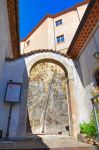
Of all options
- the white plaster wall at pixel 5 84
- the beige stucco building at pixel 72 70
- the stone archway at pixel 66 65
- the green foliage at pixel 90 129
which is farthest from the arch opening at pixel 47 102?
the green foliage at pixel 90 129

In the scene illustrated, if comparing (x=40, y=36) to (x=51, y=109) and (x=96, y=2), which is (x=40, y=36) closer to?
(x=51, y=109)

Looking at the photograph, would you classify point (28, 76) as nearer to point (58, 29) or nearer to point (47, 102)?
point (47, 102)

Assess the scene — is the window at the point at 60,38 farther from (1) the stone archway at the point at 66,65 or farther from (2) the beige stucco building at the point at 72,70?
(1) the stone archway at the point at 66,65

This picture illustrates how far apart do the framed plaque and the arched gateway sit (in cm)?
22

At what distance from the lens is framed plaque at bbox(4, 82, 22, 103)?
6.44 metres

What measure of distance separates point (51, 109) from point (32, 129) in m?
2.21

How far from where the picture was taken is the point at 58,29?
74.1 feet

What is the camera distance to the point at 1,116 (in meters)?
6.24

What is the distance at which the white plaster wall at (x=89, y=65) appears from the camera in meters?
6.29

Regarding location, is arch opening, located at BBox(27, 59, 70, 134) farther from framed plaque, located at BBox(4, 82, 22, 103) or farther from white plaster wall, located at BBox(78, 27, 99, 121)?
framed plaque, located at BBox(4, 82, 22, 103)

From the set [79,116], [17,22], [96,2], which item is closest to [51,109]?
[79,116]

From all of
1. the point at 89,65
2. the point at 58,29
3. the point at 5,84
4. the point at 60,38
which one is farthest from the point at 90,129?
the point at 58,29

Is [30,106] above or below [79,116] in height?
above

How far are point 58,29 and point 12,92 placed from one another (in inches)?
701
